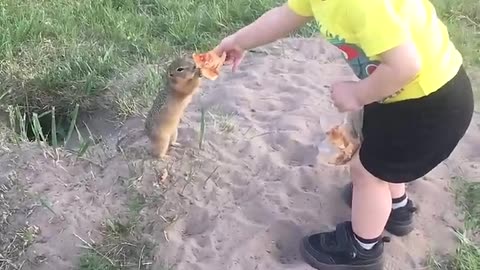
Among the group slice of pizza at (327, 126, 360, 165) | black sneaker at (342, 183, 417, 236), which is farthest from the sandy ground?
slice of pizza at (327, 126, 360, 165)

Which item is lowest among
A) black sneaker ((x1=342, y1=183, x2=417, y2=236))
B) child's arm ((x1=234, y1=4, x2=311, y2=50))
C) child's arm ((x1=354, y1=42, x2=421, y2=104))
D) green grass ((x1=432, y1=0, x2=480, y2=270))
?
green grass ((x1=432, y1=0, x2=480, y2=270))

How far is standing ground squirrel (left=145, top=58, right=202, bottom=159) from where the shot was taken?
3.40 meters

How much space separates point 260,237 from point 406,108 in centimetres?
87

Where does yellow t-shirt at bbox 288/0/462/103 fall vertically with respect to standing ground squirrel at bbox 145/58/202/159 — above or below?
above

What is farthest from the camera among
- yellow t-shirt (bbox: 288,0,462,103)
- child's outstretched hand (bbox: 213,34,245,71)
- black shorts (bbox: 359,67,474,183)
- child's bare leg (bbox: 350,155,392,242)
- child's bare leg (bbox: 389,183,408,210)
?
child's bare leg (bbox: 389,183,408,210)

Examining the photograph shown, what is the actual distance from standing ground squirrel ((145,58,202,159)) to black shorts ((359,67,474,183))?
0.82 meters

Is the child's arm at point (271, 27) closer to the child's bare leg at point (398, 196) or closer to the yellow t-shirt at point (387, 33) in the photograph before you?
the yellow t-shirt at point (387, 33)

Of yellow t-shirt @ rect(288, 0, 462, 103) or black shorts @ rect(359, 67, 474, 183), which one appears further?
black shorts @ rect(359, 67, 474, 183)

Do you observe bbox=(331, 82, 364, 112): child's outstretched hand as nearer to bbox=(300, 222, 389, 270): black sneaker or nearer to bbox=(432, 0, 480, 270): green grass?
bbox=(300, 222, 389, 270): black sneaker

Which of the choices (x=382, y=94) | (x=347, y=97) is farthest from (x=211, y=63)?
(x=382, y=94)

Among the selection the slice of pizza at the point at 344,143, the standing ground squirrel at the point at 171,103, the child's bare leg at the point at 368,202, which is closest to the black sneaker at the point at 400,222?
the child's bare leg at the point at 368,202

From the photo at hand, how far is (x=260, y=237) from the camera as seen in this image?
3.34m

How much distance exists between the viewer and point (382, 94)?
264 cm

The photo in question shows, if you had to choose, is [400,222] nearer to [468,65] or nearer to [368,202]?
[368,202]
